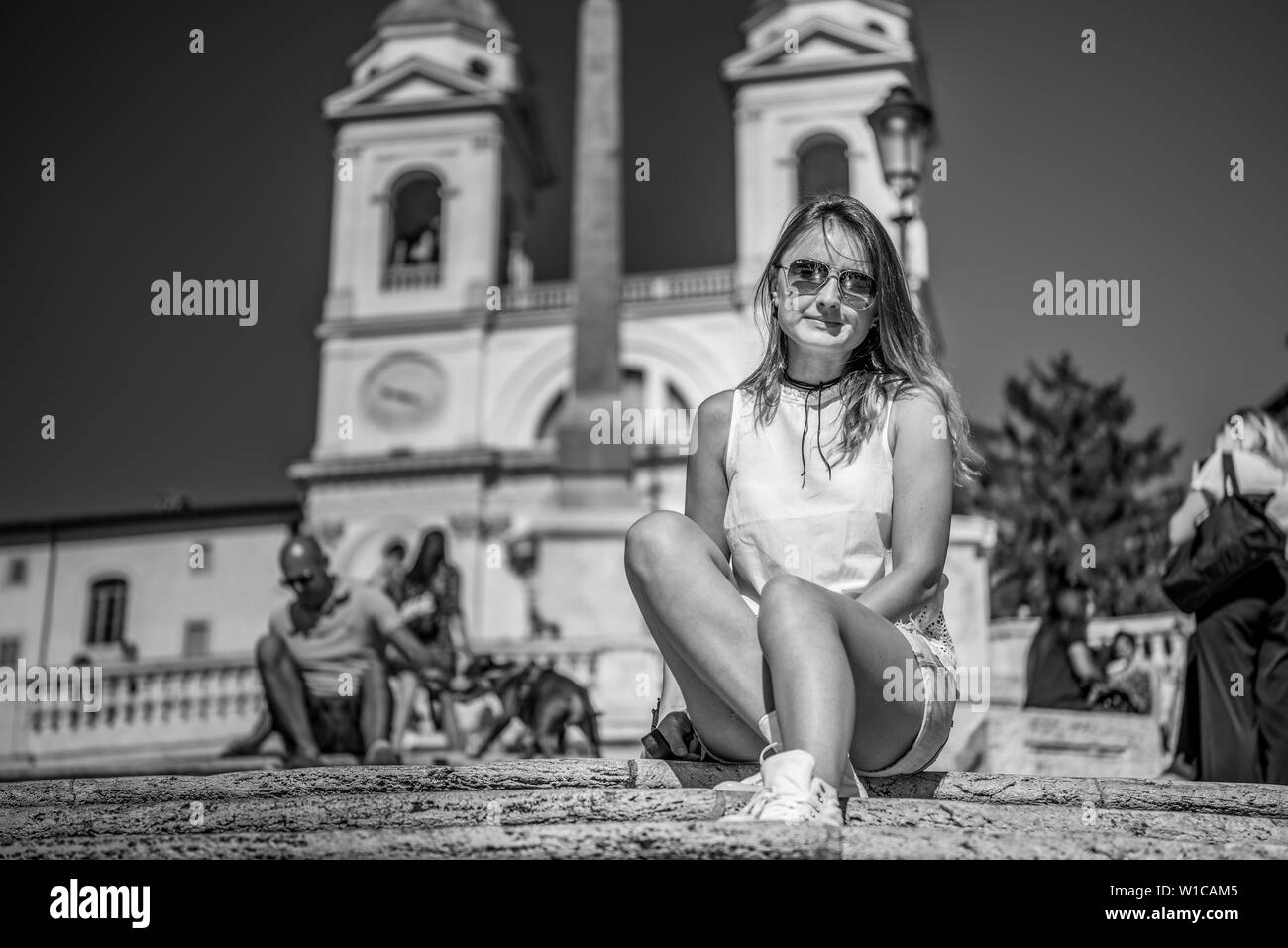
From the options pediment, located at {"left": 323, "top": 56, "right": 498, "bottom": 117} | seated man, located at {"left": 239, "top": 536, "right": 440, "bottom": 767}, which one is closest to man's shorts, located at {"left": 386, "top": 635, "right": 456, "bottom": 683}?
seated man, located at {"left": 239, "top": 536, "right": 440, "bottom": 767}

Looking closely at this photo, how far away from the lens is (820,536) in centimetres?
359

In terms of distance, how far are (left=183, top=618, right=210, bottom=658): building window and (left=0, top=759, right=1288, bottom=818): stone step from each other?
45.6 metres

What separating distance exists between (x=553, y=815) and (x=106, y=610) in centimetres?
4893

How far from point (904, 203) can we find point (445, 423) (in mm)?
33944

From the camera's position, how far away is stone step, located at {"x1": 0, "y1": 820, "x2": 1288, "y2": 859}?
256 cm

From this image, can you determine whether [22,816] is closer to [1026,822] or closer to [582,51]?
[1026,822]

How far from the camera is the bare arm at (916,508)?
3473 mm

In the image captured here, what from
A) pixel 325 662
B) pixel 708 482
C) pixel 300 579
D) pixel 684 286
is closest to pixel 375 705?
pixel 325 662

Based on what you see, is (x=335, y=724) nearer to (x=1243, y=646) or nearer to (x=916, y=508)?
(x=1243, y=646)

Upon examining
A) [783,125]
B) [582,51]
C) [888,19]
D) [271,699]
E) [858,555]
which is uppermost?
[888,19]

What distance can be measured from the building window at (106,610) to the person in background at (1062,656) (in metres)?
42.2

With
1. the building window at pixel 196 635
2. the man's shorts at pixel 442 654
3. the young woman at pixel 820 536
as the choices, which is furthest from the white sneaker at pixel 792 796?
the building window at pixel 196 635
